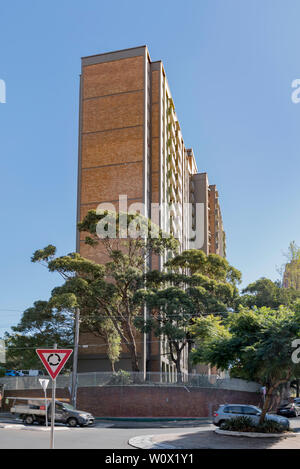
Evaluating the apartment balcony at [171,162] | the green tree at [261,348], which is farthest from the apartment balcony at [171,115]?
the green tree at [261,348]

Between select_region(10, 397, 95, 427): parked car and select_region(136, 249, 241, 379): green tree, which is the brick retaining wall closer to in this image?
select_region(136, 249, 241, 379): green tree

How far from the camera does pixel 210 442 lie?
61.9 feet

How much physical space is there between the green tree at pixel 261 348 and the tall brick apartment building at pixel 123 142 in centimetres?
2987

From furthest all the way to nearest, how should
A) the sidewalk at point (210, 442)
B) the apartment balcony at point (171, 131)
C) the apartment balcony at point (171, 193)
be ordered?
the apartment balcony at point (171, 131), the apartment balcony at point (171, 193), the sidewalk at point (210, 442)

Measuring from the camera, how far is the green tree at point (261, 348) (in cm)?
1881

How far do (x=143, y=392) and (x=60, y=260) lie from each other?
480 inches

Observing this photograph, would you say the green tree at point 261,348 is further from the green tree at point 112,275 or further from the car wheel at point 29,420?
the green tree at point 112,275

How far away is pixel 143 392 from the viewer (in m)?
38.0

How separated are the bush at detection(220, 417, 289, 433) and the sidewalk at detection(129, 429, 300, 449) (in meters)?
0.70

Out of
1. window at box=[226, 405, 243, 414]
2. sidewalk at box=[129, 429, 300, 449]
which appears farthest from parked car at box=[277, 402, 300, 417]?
sidewalk at box=[129, 429, 300, 449]

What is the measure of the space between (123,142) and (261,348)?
38.9 metres

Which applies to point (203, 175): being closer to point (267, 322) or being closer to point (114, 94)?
point (114, 94)

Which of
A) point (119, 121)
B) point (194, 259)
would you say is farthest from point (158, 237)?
point (119, 121)

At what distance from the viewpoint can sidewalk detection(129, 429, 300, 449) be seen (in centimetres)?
1772
